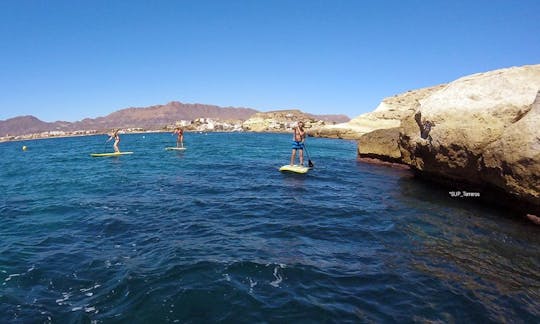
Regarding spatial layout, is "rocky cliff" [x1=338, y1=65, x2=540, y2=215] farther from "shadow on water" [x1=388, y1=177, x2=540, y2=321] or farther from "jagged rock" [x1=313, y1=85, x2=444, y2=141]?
"jagged rock" [x1=313, y1=85, x2=444, y2=141]

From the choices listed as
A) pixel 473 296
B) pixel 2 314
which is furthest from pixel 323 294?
pixel 2 314

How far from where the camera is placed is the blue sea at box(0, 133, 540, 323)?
599 cm

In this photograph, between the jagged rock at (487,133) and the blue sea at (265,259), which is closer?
the blue sea at (265,259)

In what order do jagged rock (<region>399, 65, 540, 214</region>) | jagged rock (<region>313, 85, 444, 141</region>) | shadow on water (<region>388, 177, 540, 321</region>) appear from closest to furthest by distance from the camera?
shadow on water (<region>388, 177, 540, 321</region>)
jagged rock (<region>399, 65, 540, 214</region>)
jagged rock (<region>313, 85, 444, 141</region>)

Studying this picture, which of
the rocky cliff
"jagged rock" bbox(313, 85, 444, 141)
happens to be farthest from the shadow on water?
"jagged rock" bbox(313, 85, 444, 141)

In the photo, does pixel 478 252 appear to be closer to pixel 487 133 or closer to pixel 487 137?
pixel 487 137

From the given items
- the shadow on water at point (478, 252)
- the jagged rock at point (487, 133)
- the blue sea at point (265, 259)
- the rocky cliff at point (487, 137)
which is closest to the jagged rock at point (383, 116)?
the rocky cliff at point (487, 137)

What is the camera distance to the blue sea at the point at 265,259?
19.6 feet

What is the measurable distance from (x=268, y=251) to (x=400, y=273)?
3.06m

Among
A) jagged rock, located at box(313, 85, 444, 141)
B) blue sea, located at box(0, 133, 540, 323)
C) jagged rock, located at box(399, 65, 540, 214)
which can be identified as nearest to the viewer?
blue sea, located at box(0, 133, 540, 323)

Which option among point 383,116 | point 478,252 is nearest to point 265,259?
point 478,252

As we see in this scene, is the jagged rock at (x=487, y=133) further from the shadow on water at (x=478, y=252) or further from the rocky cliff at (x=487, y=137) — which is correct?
the shadow on water at (x=478, y=252)

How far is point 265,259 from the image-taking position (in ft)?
26.0

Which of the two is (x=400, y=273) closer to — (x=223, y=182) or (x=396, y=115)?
(x=223, y=182)
